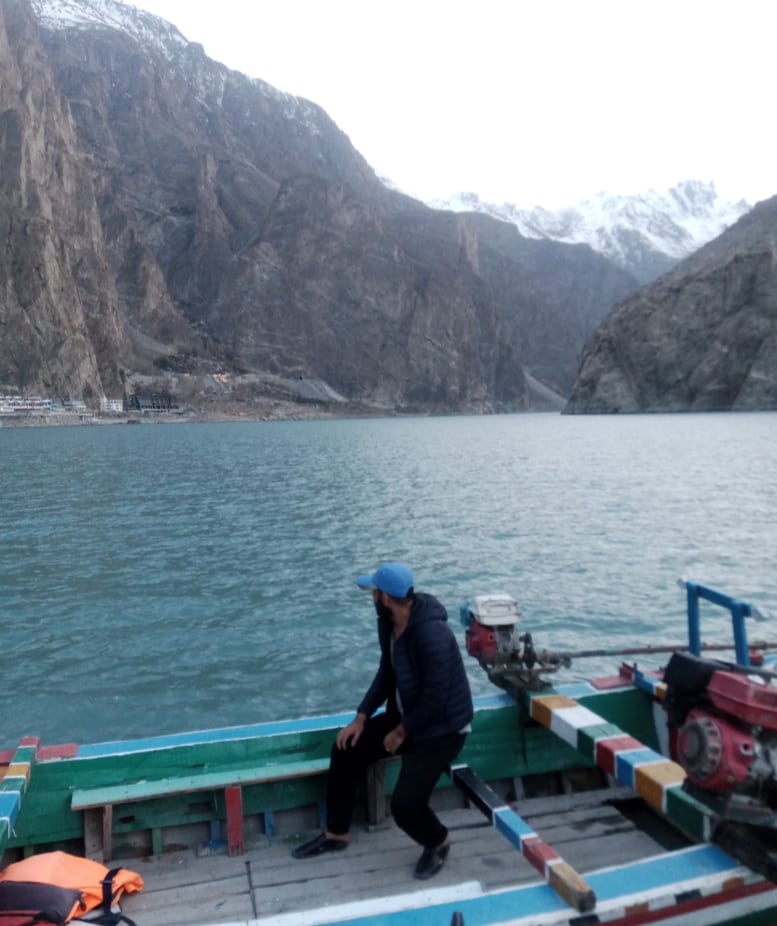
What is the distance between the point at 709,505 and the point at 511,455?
97.8 ft

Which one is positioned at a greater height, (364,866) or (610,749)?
(610,749)

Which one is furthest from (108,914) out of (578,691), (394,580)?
(578,691)

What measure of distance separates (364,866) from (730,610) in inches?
124

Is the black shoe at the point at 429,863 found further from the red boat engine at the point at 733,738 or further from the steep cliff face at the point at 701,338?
the steep cliff face at the point at 701,338

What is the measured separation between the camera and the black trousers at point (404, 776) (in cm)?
523

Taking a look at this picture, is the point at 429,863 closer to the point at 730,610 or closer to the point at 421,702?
the point at 421,702

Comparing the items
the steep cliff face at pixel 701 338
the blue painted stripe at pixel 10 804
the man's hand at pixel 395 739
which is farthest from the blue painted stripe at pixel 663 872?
the steep cliff face at pixel 701 338

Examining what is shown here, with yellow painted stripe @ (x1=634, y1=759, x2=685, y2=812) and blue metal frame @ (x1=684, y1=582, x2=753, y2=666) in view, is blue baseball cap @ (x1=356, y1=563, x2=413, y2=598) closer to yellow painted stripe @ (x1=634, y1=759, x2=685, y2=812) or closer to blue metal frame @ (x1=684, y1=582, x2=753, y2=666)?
yellow painted stripe @ (x1=634, y1=759, x2=685, y2=812)

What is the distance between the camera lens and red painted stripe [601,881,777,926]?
4.14 m

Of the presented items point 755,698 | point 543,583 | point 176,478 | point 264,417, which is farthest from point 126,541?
point 264,417

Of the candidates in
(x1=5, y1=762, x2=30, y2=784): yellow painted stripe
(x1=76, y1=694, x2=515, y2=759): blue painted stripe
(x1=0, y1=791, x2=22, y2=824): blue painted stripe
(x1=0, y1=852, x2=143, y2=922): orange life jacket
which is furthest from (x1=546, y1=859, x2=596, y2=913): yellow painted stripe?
(x1=5, y1=762, x2=30, y2=784): yellow painted stripe

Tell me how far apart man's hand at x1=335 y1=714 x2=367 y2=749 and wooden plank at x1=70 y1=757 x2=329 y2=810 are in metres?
0.39

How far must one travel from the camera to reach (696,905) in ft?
13.9

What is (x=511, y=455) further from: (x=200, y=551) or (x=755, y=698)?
(x=755, y=698)
